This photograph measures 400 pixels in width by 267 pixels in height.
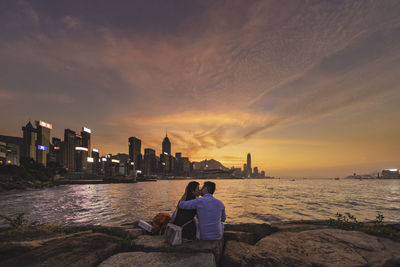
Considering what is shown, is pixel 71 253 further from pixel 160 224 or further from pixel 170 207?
pixel 170 207

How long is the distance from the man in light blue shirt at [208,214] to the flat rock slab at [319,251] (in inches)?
23.7

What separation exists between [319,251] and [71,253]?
6.63 metres

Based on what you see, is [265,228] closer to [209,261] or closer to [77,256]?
[209,261]

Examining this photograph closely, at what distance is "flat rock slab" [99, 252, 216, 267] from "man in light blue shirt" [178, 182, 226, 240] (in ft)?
3.41

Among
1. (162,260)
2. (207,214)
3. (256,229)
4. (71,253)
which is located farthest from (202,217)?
(256,229)

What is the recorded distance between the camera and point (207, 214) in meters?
5.82

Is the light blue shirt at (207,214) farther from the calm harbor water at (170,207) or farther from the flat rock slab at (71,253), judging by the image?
the calm harbor water at (170,207)

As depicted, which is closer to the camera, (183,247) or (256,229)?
(183,247)

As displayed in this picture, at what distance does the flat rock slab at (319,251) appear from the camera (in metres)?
4.79

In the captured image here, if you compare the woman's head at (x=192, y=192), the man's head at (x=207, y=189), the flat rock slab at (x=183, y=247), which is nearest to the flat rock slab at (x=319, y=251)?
the flat rock slab at (x=183, y=247)

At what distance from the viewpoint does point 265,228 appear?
895 centimetres

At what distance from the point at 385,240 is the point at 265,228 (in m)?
4.09

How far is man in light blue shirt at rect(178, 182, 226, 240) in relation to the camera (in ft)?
18.8

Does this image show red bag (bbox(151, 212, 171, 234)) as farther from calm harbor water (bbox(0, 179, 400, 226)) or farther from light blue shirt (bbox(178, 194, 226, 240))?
calm harbor water (bbox(0, 179, 400, 226))
